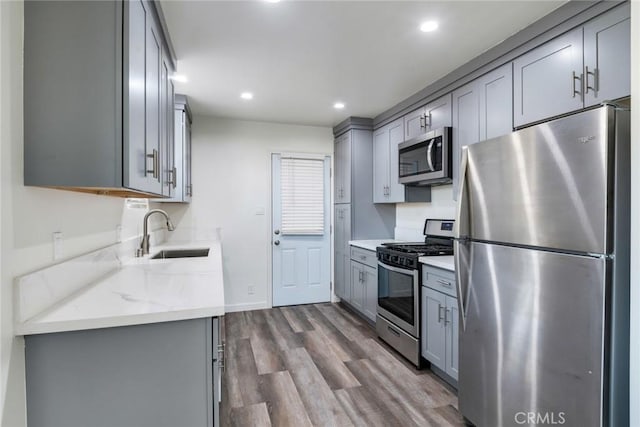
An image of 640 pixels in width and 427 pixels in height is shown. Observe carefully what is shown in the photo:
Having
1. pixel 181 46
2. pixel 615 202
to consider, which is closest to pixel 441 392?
pixel 615 202

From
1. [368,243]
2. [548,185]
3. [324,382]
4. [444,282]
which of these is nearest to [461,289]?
[444,282]

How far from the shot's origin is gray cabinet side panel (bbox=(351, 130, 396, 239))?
4.00 metres

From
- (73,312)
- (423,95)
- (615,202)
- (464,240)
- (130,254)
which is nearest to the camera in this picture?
(73,312)

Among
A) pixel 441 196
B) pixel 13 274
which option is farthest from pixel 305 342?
pixel 13 274

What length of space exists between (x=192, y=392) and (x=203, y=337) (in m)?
0.20

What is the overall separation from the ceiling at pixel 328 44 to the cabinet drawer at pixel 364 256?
63.8 inches

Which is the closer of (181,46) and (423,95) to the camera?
(181,46)

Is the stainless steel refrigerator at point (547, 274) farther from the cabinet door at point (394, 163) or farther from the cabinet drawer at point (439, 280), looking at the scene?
the cabinet door at point (394, 163)

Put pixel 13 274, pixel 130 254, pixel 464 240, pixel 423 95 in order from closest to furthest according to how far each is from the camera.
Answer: pixel 13 274
pixel 464 240
pixel 130 254
pixel 423 95

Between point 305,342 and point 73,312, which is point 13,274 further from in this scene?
point 305,342

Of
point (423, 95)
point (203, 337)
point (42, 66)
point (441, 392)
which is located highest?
point (423, 95)

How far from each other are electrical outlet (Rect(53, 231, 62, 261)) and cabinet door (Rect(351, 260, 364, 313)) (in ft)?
9.32

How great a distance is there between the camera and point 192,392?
3.94 ft

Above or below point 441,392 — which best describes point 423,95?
above
